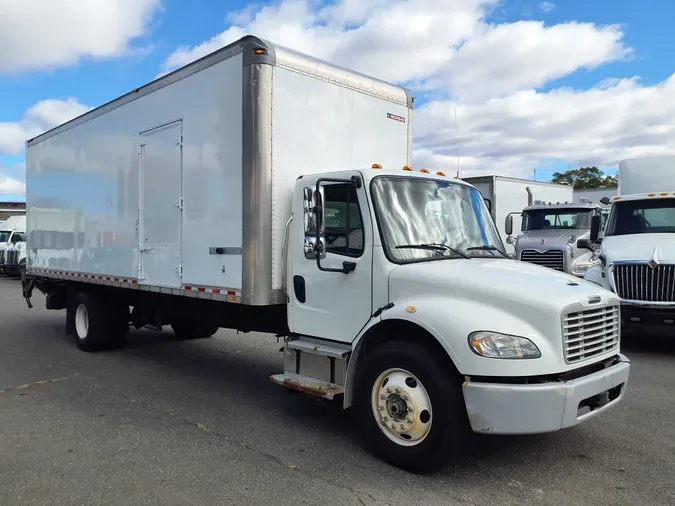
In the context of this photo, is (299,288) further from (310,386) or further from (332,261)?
(310,386)

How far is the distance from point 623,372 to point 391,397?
182 cm

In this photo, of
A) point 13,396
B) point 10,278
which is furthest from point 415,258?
point 10,278

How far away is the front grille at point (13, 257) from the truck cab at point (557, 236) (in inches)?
870

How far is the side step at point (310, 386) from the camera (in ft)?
16.0

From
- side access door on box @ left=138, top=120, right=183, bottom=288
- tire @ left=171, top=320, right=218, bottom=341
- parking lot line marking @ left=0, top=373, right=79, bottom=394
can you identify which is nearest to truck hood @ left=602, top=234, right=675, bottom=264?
side access door on box @ left=138, top=120, right=183, bottom=288

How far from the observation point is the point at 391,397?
14.4ft

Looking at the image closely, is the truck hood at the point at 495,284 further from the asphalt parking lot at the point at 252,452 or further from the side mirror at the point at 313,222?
the asphalt parking lot at the point at 252,452

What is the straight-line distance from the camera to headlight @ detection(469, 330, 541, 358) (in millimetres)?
3865

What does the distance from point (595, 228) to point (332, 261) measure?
249 inches

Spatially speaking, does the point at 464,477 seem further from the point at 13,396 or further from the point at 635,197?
the point at 635,197

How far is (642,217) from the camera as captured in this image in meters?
9.57

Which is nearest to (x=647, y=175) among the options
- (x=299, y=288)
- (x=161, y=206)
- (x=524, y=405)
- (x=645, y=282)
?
(x=645, y=282)

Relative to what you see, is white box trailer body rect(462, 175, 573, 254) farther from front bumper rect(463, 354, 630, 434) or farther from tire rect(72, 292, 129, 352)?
front bumper rect(463, 354, 630, 434)

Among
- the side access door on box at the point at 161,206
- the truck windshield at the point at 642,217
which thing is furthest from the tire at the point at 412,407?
the truck windshield at the point at 642,217
